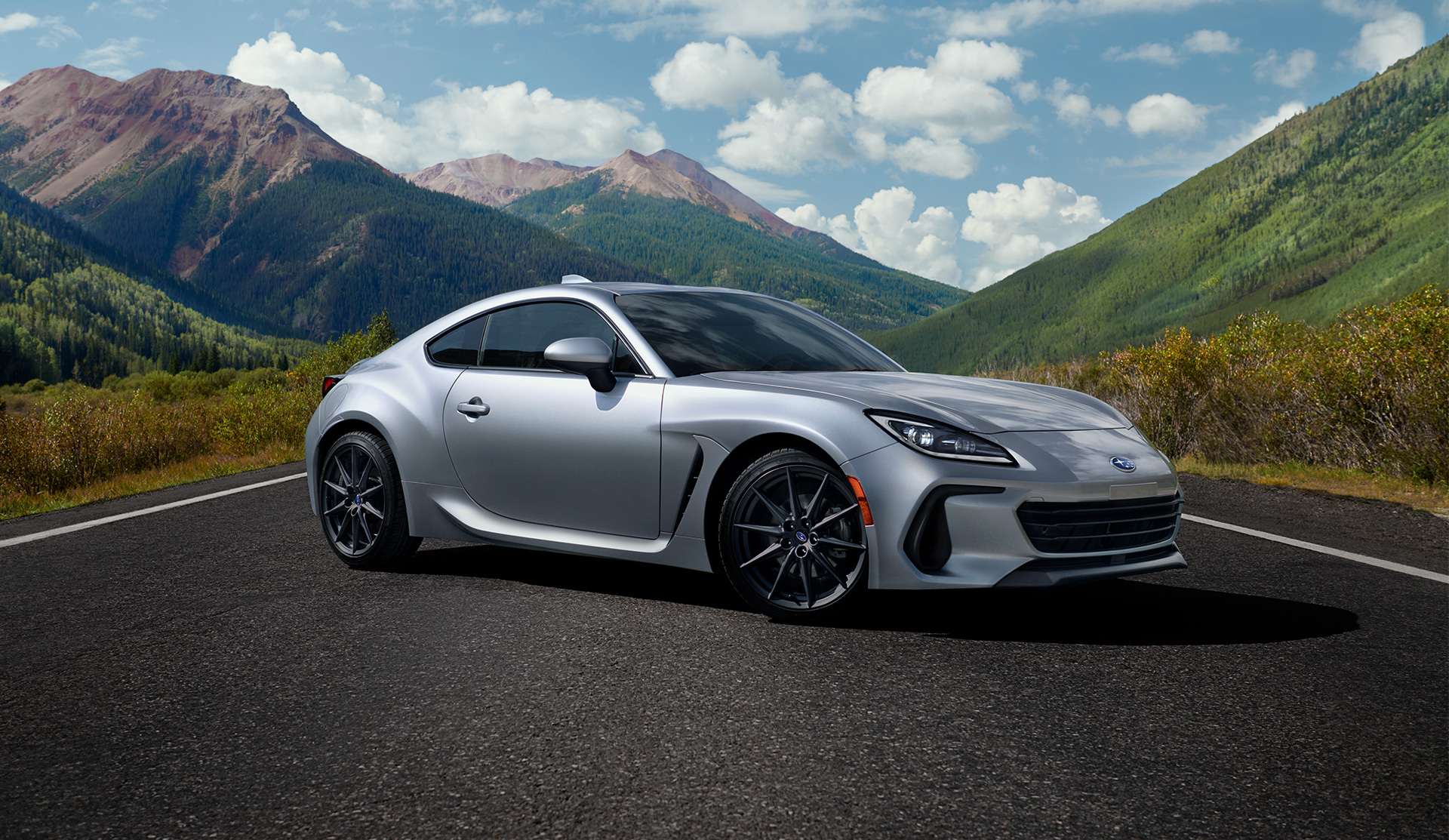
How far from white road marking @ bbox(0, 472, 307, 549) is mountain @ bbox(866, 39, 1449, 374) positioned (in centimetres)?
14924

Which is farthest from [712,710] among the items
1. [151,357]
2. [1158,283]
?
[1158,283]

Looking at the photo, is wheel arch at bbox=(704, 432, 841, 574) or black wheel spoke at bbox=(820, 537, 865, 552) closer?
black wheel spoke at bbox=(820, 537, 865, 552)

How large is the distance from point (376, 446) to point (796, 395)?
2.51 meters

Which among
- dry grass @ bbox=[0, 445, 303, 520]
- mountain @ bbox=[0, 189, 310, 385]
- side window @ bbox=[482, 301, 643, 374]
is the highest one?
mountain @ bbox=[0, 189, 310, 385]

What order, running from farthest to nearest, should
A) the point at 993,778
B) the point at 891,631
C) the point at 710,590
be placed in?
the point at 710,590
the point at 891,631
the point at 993,778

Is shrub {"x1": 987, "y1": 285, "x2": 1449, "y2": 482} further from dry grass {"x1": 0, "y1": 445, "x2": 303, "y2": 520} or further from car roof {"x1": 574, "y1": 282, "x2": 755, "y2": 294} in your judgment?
dry grass {"x1": 0, "y1": 445, "x2": 303, "y2": 520}

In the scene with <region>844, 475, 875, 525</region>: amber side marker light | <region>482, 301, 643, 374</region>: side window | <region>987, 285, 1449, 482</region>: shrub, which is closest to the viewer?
<region>844, 475, 875, 525</region>: amber side marker light

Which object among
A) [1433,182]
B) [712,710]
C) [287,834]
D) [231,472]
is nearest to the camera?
[287,834]

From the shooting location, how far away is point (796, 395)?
4078 millimetres

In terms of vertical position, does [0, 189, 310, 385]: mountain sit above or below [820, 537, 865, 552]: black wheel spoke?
above

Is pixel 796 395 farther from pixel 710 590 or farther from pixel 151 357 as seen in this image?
pixel 151 357

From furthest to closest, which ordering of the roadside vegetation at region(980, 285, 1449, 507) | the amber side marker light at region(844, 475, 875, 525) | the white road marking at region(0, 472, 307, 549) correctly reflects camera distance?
the roadside vegetation at region(980, 285, 1449, 507)
the white road marking at region(0, 472, 307, 549)
the amber side marker light at region(844, 475, 875, 525)

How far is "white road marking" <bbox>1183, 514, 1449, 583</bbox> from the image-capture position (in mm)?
5227

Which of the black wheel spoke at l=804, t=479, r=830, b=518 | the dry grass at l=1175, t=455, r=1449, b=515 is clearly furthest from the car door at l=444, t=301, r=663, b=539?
the dry grass at l=1175, t=455, r=1449, b=515
